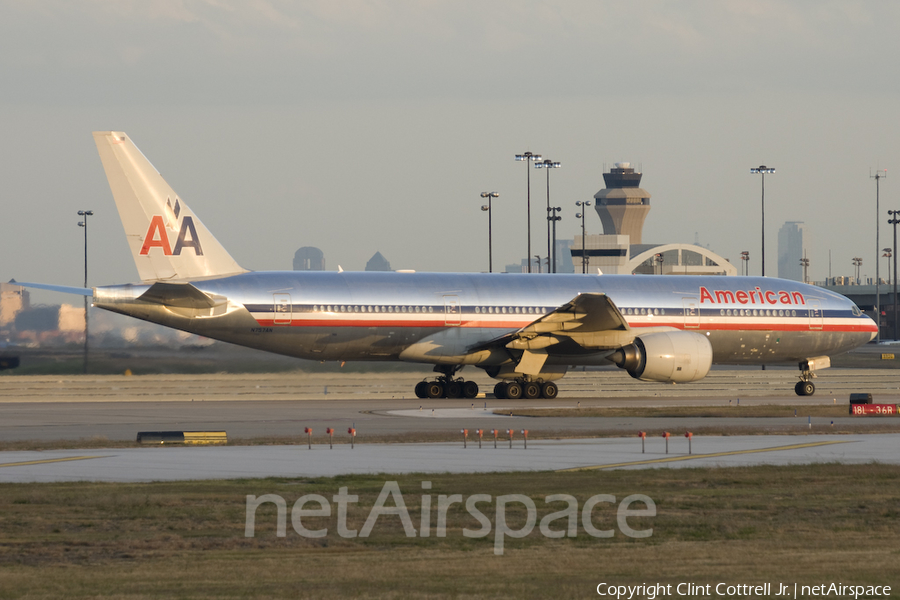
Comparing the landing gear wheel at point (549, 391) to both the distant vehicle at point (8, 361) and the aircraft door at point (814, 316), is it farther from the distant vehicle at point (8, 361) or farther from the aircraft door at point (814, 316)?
the distant vehicle at point (8, 361)

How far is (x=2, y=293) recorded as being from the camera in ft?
103

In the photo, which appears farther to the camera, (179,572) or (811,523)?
(811,523)

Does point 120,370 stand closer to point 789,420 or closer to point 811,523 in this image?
point 789,420

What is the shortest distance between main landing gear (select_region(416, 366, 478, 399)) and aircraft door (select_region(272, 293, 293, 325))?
510 cm

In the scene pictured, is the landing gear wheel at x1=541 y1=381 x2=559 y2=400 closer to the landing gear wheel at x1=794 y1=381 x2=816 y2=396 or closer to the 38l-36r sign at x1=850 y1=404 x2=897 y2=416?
the landing gear wheel at x1=794 y1=381 x2=816 y2=396

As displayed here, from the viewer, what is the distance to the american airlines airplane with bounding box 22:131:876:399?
3222cm

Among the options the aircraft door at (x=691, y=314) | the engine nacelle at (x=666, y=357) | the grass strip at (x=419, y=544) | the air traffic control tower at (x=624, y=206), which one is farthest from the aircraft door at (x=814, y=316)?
the air traffic control tower at (x=624, y=206)

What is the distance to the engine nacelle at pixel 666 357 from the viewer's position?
1319 inches

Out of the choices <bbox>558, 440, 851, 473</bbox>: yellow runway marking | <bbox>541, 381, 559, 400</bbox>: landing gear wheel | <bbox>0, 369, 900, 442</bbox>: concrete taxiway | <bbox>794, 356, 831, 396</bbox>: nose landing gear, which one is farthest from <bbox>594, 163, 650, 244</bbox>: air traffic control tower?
<bbox>558, 440, 851, 473</bbox>: yellow runway marking

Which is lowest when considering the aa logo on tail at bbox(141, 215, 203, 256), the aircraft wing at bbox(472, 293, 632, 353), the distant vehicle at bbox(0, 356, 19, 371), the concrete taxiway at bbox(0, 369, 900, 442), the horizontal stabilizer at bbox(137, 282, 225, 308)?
the concrete taxiway at bbox(0, 369, 900, 442)

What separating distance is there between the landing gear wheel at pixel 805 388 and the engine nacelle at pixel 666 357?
5756 millimetres

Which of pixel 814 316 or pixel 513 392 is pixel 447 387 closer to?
pixel 513 392

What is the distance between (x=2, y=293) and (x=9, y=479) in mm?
17481

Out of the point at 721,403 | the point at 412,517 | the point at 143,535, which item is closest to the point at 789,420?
the point at 721,403
